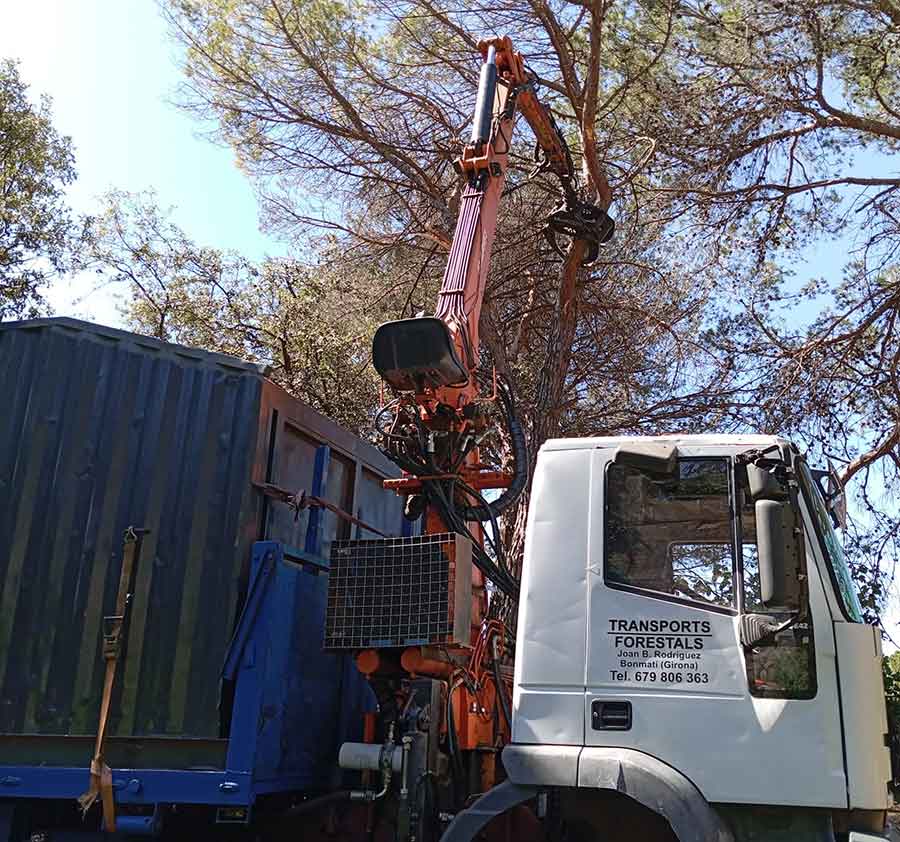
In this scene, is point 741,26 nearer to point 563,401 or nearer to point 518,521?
point 563,401

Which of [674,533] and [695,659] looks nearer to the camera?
[695,659]

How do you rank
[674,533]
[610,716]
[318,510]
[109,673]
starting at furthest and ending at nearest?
[318,510] → [109,673] → [674,533] → [610,716]

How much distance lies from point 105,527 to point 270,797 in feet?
5.18

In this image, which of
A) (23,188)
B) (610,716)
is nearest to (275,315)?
(23,188)

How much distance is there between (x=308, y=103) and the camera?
1197 cm

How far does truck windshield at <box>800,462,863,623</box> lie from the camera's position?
3.93m

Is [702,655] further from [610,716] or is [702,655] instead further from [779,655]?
[610,716]

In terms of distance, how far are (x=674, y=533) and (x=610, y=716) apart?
802 mm

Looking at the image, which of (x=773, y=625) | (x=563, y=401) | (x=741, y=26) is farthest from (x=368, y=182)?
(x=773, y=625)

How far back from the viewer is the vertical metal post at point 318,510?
208 inches

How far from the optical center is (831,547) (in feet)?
13.2

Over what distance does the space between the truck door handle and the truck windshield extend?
982 mm

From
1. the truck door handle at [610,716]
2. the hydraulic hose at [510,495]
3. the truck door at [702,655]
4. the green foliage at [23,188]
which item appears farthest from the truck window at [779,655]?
the green foliage at [23,188]

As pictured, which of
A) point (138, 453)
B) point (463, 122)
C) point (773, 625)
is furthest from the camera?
point (463, 122)
